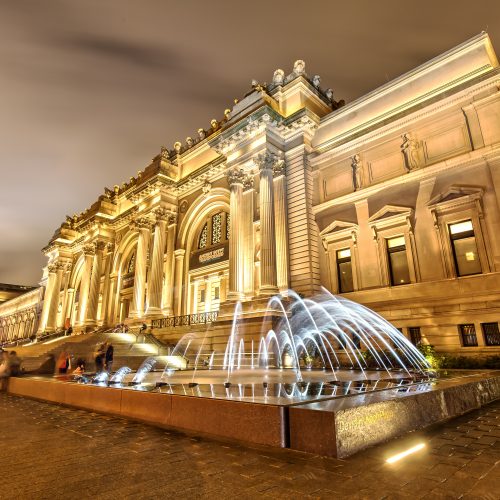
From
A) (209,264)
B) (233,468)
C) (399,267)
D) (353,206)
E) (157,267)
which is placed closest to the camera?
(233,468)

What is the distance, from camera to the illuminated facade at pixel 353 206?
1537 cm

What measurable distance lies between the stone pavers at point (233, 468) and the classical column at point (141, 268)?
2463 cm

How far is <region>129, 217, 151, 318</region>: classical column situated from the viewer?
29.2 m

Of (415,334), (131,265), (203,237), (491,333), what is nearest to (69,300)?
(131,265)

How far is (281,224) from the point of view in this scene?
21.0 metres

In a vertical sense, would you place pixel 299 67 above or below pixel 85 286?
above

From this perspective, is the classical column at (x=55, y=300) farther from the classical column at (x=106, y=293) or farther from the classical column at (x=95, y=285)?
the classical column at (x=106, y=293)

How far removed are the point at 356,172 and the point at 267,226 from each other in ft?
20.1

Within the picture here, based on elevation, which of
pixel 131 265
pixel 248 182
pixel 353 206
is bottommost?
pixel 353 206

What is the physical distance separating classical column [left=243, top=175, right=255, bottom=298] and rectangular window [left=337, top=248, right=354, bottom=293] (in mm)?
5430

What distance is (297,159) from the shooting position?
22094 millimetres

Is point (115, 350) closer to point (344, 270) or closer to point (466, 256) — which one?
point (344, 270)

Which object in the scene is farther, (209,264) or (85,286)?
(85,286)

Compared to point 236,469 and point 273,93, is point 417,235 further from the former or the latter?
point 236,469
